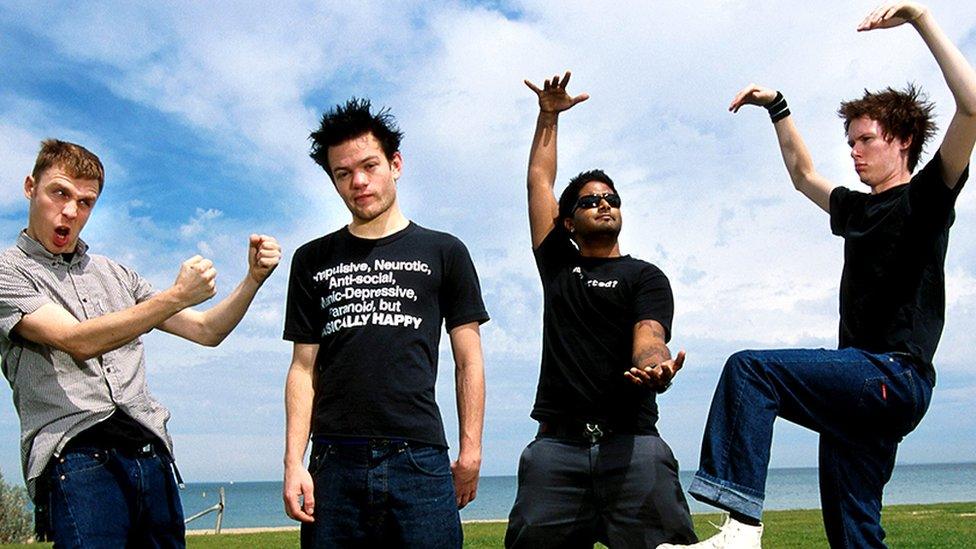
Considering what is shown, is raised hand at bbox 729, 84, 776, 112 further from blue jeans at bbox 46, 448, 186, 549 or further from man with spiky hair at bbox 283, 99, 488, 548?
blue jeans at bbox 46, 448, 186, 549

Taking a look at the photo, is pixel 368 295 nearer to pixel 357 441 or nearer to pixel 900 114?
pixel 357 441

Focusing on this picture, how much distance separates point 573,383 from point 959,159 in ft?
8.84

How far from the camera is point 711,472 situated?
15.6 ft

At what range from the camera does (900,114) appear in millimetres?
5766

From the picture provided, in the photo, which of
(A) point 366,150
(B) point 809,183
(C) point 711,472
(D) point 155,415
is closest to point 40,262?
(D) point 155,415

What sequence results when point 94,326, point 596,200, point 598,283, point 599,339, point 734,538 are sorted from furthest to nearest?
point 596,200 → point 598,283 → point 599,339 → point 94,326 → point 734,538

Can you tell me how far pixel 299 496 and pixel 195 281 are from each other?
52.6 inches

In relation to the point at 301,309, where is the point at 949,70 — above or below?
above

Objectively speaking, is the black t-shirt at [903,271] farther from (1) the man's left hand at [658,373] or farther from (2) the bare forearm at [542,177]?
(2) the bare forearm at [542,177]

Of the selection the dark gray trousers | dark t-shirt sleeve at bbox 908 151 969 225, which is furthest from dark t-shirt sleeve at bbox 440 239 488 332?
dark t-shirt sleeve at bbox 908 151 969 225

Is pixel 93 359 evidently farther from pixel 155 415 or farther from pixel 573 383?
pixel 573 383

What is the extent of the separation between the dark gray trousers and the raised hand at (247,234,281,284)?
2.13 meters

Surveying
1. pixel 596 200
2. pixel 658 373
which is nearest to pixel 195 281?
pixel 658 373

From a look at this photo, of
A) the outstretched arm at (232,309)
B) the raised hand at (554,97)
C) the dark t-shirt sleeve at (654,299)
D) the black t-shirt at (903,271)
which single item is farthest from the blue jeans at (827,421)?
the outstretched arm at (232,309)
